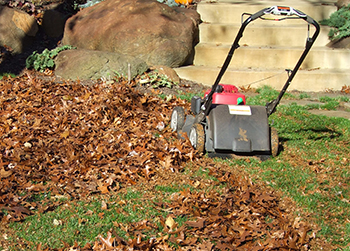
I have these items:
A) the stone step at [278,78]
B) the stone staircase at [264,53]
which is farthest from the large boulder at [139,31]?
the stone step at [278,78]

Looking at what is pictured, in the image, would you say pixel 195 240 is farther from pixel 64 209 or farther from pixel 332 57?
pixel 332 57

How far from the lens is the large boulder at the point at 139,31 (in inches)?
339

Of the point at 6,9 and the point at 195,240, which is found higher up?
the point at 6,9

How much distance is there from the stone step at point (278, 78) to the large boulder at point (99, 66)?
3.84 feet

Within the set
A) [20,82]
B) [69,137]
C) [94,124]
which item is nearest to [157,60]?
[20,82]

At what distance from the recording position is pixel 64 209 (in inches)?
139

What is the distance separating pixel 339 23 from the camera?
31.3 ft

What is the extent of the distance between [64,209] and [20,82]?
14.7 ft

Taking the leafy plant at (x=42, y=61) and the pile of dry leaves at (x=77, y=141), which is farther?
the leafy plant at (x=42, y=61)

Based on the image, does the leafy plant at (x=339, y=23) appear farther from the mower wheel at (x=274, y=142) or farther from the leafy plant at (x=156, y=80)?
the mower wheel at (x=274, y=142)

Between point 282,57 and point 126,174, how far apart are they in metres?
6.10

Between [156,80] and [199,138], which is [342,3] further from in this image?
[199,138]

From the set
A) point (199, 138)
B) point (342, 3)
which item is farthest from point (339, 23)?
point (199, 138)

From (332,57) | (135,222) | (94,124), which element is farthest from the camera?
(332,57)
